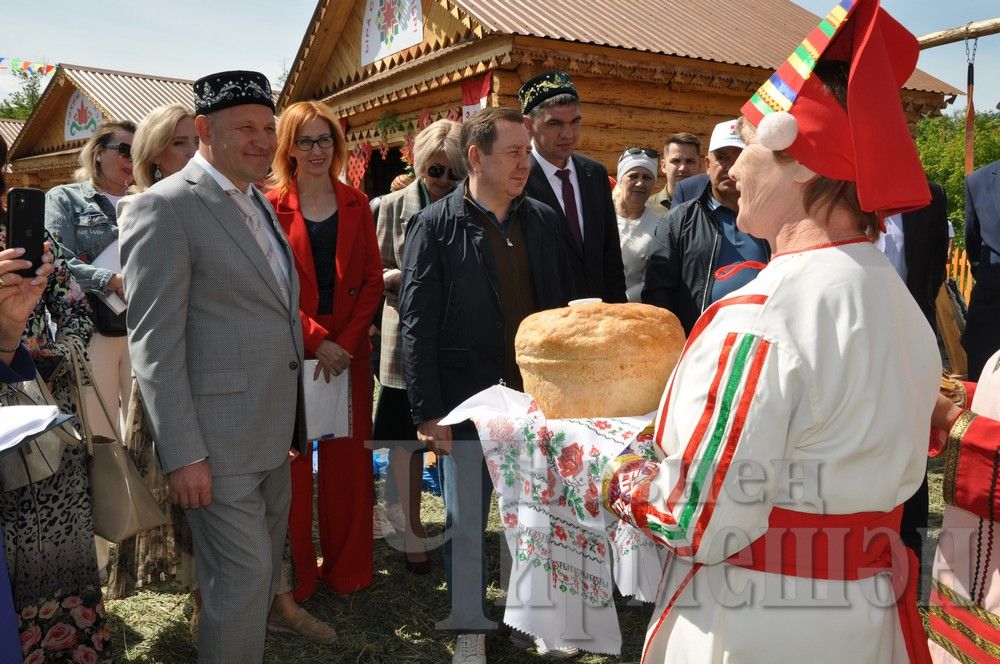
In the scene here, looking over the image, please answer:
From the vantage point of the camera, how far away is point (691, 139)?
236 inches

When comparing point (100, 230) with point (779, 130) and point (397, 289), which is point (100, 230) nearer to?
point (397, 289)

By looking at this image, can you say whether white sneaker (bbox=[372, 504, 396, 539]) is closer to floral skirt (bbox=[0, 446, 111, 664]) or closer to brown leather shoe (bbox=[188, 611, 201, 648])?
brown leather shoe (bbox=[188, 611, 201, 648])

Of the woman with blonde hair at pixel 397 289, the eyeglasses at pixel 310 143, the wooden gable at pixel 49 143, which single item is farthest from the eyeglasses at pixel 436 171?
the wooden gable at pixel 49 143

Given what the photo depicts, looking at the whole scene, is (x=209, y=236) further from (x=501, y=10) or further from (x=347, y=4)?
(x=347, y=4)

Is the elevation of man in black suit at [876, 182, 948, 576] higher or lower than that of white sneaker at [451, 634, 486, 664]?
higher

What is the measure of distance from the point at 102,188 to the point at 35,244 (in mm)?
2336

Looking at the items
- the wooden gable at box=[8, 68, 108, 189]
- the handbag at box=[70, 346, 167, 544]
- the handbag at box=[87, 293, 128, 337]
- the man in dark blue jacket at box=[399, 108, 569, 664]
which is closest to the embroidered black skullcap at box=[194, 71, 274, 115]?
the man in dark blue jacket at box=[399, 108, 569, 664]

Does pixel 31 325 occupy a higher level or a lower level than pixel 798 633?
higher

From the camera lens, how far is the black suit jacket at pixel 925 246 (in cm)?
407

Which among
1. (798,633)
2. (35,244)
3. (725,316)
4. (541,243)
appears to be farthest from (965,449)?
(35,244)

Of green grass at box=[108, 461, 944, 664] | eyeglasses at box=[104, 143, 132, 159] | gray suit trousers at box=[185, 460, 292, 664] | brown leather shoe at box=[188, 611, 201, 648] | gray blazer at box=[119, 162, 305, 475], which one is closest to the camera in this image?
gray blazer at box=[119, 162, 305, 475]

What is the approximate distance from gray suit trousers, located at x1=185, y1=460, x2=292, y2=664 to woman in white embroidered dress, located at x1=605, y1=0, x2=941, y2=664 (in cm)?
161

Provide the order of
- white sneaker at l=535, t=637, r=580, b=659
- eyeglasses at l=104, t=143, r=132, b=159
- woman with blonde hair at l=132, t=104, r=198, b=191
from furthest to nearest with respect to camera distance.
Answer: eyeglasses at l=104, t=143, r=132, b=159
woman with blonde hair at l=132, t=104, r=198, b=191
white sneaker at l=535, t=637, r=580, b=659

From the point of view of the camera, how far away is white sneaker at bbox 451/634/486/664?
10.3ft
